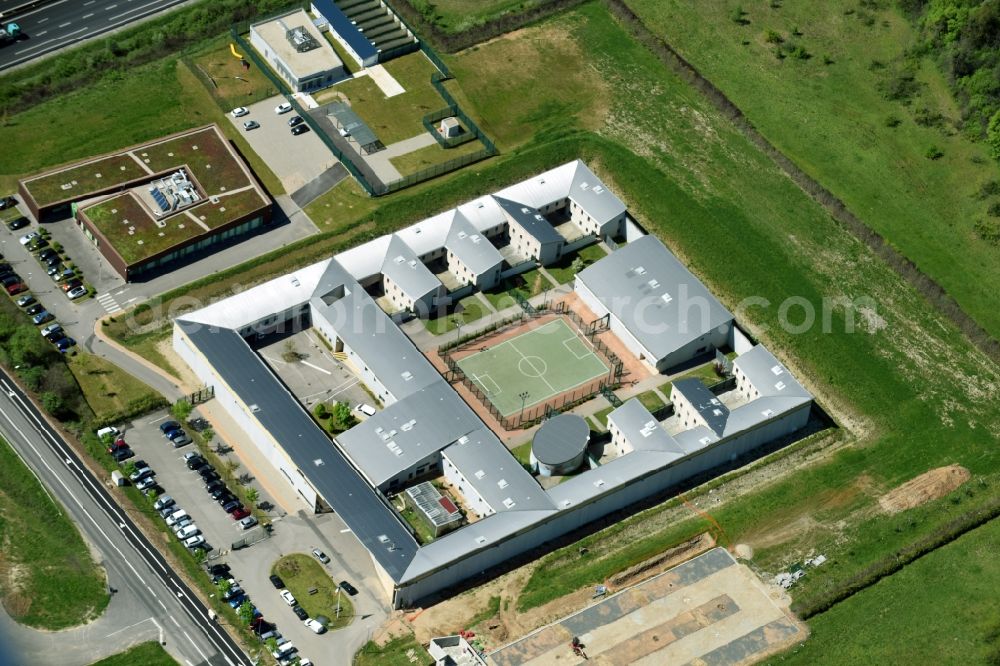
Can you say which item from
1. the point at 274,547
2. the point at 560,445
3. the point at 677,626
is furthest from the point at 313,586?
the point at 677,626

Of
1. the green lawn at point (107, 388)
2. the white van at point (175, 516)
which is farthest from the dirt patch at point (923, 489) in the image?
the green lawn at point (107, 388)

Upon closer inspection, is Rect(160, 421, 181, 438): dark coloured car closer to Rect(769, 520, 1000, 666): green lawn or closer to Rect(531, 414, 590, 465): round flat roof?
Rect(531, 414, 590, 465): round flat roof

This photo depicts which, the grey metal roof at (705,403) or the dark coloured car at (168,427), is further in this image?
the grey metal roof at (705,403)

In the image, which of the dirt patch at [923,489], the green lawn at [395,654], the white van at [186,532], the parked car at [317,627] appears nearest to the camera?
the green lawn at [395,654]

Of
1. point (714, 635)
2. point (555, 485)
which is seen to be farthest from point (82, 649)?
point (714, 635)

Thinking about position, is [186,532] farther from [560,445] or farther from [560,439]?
[560,439]

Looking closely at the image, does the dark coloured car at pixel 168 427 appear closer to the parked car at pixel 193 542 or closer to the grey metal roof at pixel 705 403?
the parked car at pixel 193 542
